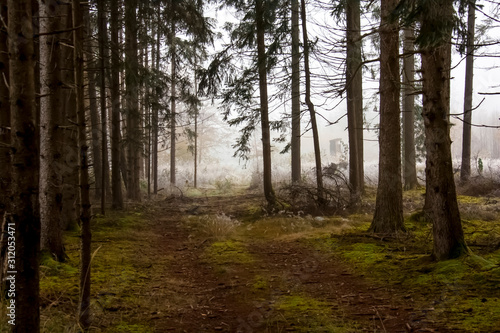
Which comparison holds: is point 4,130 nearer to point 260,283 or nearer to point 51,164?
point 51,164

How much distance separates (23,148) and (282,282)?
4.05 metres

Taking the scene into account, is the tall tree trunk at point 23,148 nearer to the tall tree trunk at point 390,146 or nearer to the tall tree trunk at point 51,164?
the tall tree trunk at point 51,164

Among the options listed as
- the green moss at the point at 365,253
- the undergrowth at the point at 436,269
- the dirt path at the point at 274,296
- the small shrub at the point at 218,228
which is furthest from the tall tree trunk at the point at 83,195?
the small shrub at the point at 218,228

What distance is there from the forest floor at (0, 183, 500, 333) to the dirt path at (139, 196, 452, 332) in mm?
14

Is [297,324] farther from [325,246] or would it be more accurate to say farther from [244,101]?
[244,101]

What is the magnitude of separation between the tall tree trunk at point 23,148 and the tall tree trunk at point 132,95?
7.14 meters

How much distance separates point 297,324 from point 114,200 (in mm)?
8843

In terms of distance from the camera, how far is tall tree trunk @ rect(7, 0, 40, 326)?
7.94 feet

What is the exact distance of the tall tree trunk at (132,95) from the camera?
390 inches

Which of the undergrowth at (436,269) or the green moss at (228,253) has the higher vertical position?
the undergrowth at (436,269)

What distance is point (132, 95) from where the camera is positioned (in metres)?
12.0

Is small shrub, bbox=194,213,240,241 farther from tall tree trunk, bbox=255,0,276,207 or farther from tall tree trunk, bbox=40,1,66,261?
tall tree trunk, bbox=40,1,66,261

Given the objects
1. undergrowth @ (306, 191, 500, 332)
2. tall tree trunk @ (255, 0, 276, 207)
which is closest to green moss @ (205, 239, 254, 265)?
undergrowth @ (306, 191, 500, 332)

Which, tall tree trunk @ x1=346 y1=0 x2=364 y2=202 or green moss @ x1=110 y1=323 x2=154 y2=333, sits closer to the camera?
green moss @ x1=110 y1=323 x2=154 y2=333
